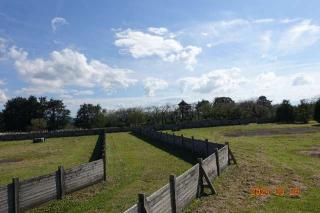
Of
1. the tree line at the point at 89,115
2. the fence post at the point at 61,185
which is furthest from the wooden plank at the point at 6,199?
the tree line at the point at 89,115

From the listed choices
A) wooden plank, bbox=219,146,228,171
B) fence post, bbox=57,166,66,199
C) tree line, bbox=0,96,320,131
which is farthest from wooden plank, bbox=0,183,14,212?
tree line, bbox=0,96,320,131

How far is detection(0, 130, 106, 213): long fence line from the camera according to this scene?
1307 centimetres

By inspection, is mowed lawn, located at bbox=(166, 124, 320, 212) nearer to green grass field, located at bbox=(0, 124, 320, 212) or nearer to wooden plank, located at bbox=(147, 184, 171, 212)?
green grass field, located at bbox=(0, 124, 320, 212)

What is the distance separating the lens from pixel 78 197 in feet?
52.0

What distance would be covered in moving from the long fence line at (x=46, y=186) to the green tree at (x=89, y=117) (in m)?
109

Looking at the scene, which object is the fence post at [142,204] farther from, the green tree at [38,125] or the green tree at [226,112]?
the green tree at [38,125]

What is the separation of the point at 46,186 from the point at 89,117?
116254 millimetres

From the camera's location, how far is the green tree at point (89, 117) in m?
128

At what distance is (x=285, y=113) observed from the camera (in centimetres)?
8594

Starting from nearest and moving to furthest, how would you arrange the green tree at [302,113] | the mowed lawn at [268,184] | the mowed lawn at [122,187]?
the mowed lawn at [268,184] → the mowed lawn at [122,187] → the green tree at [302,113]

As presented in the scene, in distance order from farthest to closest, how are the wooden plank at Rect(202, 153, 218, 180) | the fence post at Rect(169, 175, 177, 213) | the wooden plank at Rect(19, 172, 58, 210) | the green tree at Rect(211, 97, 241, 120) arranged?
the green tree at Rect(211, 97, 241, 120), the wooden plank at Rect(202, 153, 218, 180), the wooden plank at Rect(19, 172, 58, 210), the fence post at Rect(169, 175, 177, 213)

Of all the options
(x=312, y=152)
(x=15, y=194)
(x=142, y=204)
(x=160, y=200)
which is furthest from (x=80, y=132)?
(x=142, y=204)

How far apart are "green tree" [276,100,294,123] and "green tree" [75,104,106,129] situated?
62122mm

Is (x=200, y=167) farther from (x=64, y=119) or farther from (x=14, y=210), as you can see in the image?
(x=64, y=119)
